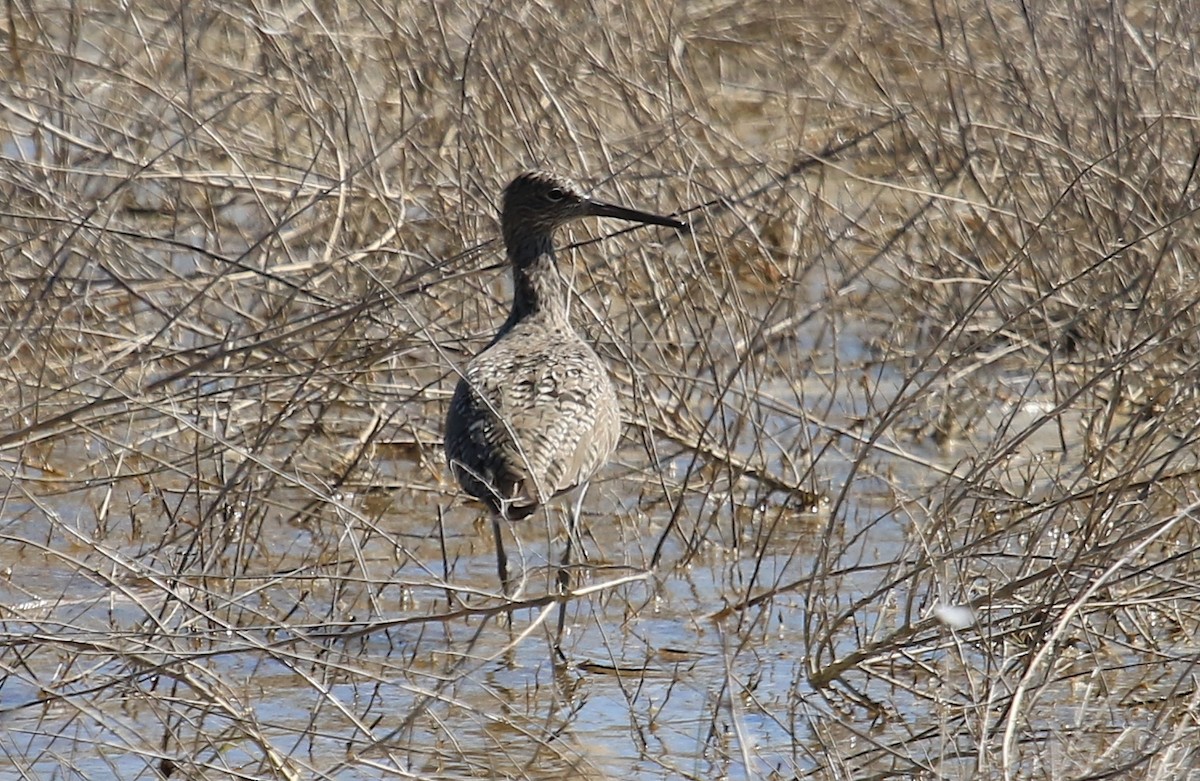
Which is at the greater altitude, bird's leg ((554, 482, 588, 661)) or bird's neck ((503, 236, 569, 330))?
bird's neck ((503, 236, 569, 330))

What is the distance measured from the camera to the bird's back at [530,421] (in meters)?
5.38

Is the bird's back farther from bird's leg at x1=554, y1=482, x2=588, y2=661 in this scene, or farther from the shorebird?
bird's leg at x1=554, y1=482, x2=588, y2=661

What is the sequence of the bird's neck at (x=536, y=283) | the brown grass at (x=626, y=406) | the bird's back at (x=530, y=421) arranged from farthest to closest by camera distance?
the bird's neck at (x=536, y=283) < the bird's back at (x=530, y=421) < the brown grass at (x=626, y=406)

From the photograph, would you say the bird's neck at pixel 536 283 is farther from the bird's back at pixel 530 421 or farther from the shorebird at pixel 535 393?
the bird's back at pixel 530 421

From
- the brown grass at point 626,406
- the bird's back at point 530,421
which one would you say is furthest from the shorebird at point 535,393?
the brown grass at point 626,406

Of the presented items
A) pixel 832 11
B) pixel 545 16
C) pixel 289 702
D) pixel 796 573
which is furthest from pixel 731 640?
pixel 832 11

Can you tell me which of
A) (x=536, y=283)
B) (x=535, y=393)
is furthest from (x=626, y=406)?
(x=535, y=393)

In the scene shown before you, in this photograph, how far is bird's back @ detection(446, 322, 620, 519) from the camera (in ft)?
17.7

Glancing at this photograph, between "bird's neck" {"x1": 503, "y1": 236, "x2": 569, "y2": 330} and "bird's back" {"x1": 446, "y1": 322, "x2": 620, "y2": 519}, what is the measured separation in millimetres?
203

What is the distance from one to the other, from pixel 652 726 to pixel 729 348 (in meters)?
2.52

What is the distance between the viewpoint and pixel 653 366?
21.8 feet

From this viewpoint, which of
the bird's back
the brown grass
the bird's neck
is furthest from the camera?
the bird's neck

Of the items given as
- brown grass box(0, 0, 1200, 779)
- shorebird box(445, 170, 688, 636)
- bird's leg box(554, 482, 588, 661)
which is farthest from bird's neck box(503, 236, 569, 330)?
bird's leg box(554, 482, 588, 661)

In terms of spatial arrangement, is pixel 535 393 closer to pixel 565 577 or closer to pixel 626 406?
pixel 565 577
